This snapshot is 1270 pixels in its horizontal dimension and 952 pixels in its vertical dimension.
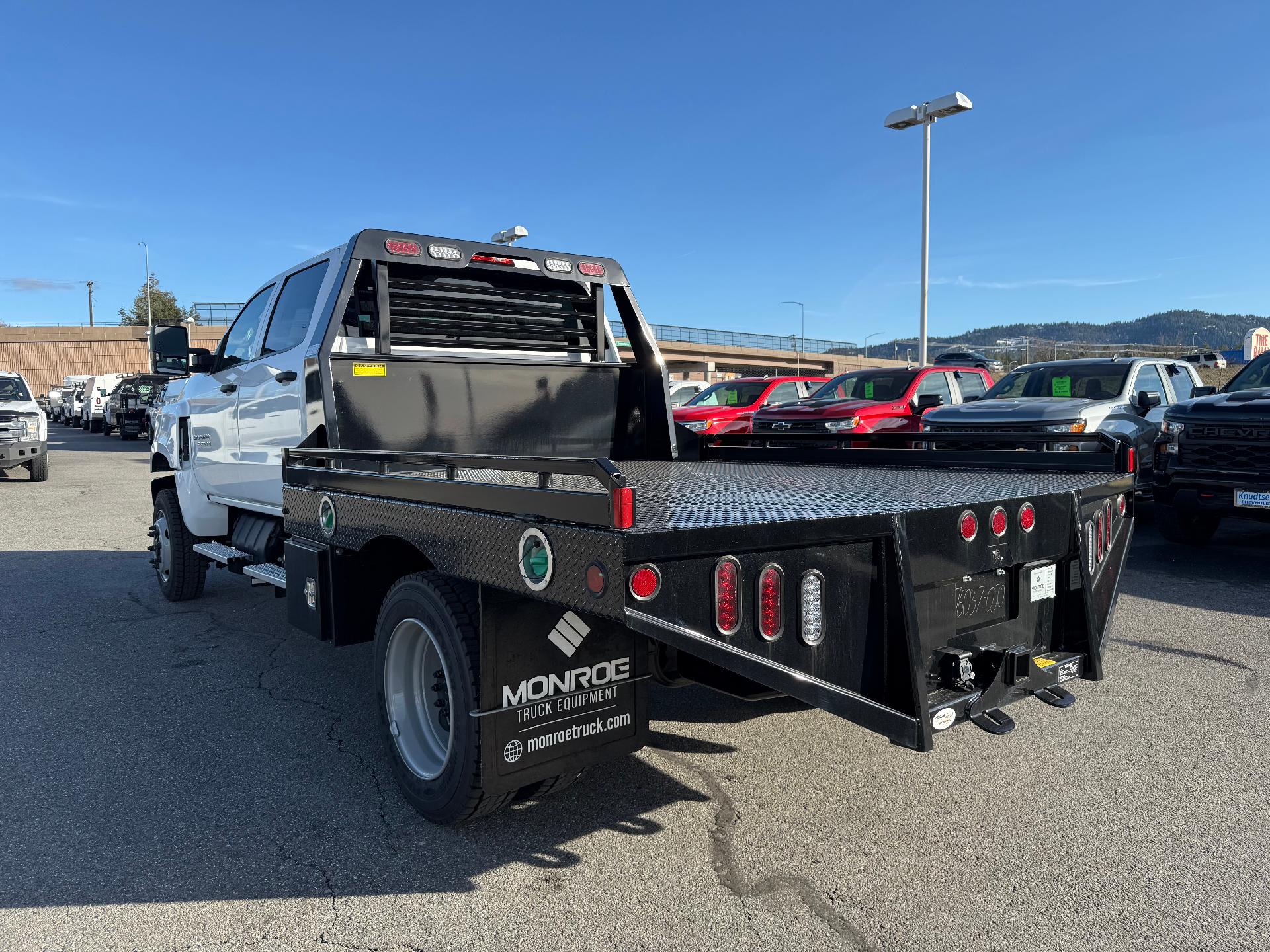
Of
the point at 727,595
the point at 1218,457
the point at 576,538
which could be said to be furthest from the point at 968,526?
the point at 1218,457

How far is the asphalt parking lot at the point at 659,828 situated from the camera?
273cm

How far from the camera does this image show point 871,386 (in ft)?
47.1

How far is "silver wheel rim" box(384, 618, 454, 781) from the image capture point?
3445mm

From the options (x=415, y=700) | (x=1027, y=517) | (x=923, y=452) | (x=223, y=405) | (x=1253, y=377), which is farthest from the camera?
(x=1253, y=377)

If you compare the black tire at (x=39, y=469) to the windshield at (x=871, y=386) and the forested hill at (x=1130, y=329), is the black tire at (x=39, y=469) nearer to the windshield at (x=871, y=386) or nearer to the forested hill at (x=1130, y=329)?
the windshield at (x=871, y=386)

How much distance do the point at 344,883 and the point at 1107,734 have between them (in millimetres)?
3335

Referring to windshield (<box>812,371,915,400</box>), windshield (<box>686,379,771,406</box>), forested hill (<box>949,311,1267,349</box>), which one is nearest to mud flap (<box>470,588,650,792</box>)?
windshield (<box>812,371,915,400</box>)

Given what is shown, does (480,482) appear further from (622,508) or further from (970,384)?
(970,384)

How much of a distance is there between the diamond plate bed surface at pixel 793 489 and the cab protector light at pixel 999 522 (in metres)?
0.06

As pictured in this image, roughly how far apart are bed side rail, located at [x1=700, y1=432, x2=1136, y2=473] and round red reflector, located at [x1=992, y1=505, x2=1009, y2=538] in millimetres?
1221

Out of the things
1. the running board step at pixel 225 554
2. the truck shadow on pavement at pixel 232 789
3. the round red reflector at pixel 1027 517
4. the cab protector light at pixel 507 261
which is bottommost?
the truck shadow on pavement at pixel 232 789

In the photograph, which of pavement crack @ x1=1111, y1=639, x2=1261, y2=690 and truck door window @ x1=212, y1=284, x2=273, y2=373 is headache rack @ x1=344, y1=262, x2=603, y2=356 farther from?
pavement crack @ x1=1111, y1=639, x2=1261, y2=690

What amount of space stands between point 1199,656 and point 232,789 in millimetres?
5236

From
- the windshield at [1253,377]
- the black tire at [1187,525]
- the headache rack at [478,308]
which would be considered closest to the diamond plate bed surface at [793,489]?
the headache rack at [478,308]
